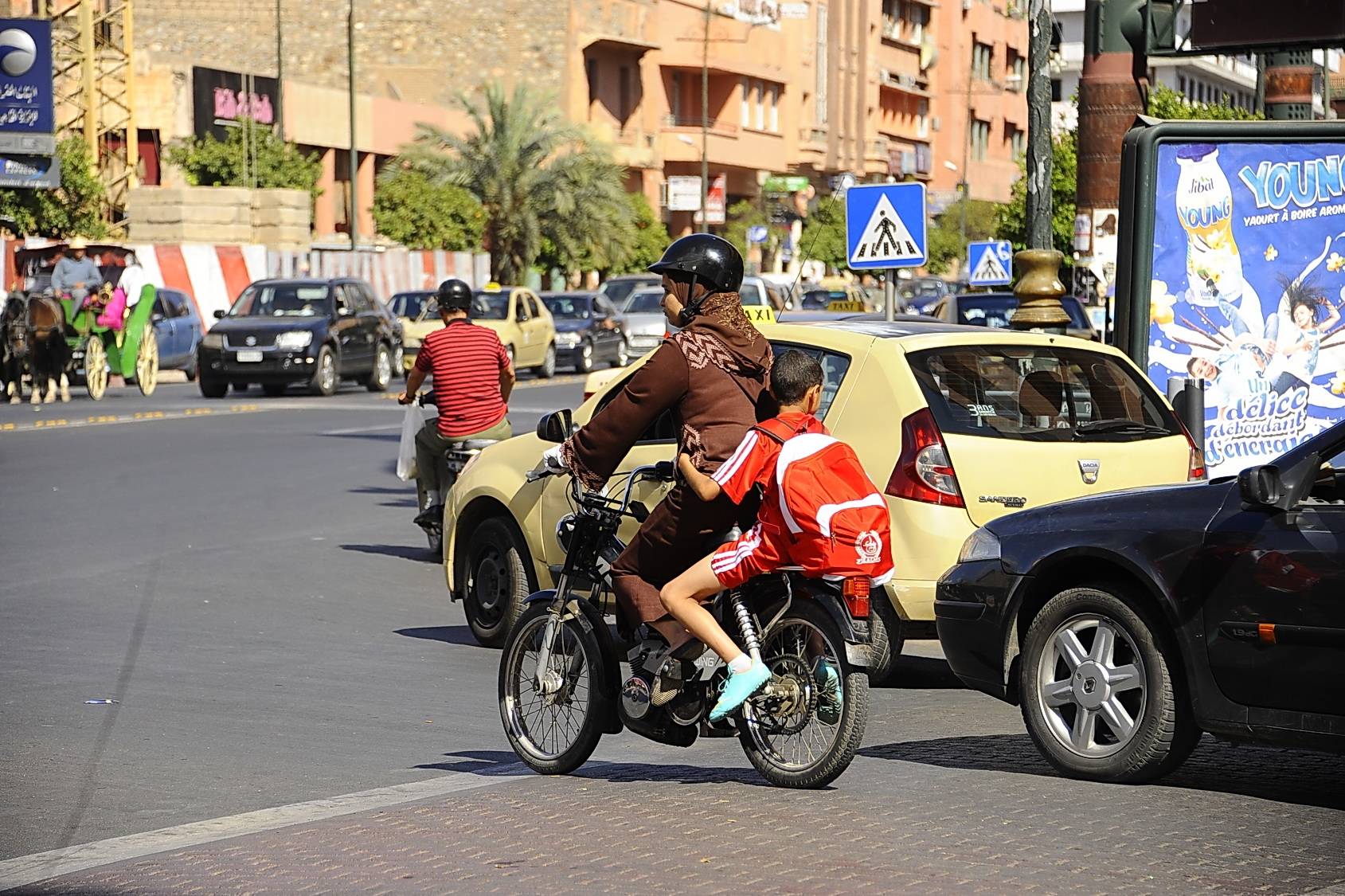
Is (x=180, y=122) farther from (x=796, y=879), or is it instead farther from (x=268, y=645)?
(x=796, y=879)

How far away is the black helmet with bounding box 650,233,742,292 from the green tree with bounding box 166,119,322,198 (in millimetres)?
55578

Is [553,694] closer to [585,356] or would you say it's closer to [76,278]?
[76,278]

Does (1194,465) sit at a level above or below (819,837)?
above

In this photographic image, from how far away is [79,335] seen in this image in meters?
34.5

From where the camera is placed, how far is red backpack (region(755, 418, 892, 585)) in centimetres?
733

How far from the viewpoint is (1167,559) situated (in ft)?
25.2

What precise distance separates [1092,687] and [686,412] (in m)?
1.59

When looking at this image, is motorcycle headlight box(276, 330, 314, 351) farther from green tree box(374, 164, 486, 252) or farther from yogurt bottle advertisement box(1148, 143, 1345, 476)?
green tree box(374, 164, 486, 252)

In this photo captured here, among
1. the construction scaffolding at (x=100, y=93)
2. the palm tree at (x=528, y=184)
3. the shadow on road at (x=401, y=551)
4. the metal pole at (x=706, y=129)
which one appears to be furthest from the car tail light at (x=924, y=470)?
the metal pole at (x=706, y=129)

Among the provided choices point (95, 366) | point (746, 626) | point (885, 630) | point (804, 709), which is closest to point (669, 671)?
point (746, 626)

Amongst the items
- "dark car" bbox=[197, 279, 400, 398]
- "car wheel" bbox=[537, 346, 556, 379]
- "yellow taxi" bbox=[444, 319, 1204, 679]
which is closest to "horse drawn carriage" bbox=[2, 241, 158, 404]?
"dark car" bbox=[197, 279, 400, 398]

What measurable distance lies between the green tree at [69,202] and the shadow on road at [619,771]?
157ft

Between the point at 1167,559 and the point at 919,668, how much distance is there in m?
3.70

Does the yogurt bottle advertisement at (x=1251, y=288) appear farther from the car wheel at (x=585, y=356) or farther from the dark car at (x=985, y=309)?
the car wheel at (x=585, y=356)
